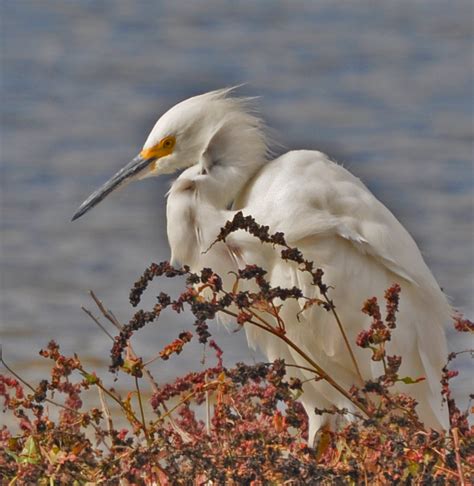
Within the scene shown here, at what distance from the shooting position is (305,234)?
3760 millimetres

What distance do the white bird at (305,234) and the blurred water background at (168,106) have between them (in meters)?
0.36

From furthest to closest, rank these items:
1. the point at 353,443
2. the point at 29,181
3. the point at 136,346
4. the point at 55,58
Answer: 1. the point at 55,58
2. the point at 29,181
3. the point at 136,346
4. the point at 353,443

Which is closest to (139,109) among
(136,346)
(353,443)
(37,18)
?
(37,18)

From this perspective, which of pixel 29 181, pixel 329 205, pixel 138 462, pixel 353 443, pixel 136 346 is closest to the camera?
pixel 138 462

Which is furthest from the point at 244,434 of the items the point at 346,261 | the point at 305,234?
the point at 346,261

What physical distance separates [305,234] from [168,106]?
791 centimetres

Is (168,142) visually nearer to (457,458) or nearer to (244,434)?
(244,434)

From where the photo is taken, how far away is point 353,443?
2.64m

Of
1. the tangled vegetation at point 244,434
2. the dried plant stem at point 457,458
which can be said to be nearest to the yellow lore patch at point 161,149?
the tangled vegetation at point 244,434

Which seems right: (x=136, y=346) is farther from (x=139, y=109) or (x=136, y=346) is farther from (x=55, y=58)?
(x=55, y=58)

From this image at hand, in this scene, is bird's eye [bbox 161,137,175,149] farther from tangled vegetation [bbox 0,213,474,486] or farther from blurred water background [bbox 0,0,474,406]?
tangled vegetation [bbox 0,213,474,486]

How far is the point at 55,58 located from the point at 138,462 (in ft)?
36.8

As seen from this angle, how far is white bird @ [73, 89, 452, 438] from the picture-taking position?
12.6 feet

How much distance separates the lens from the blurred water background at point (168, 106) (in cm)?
705
